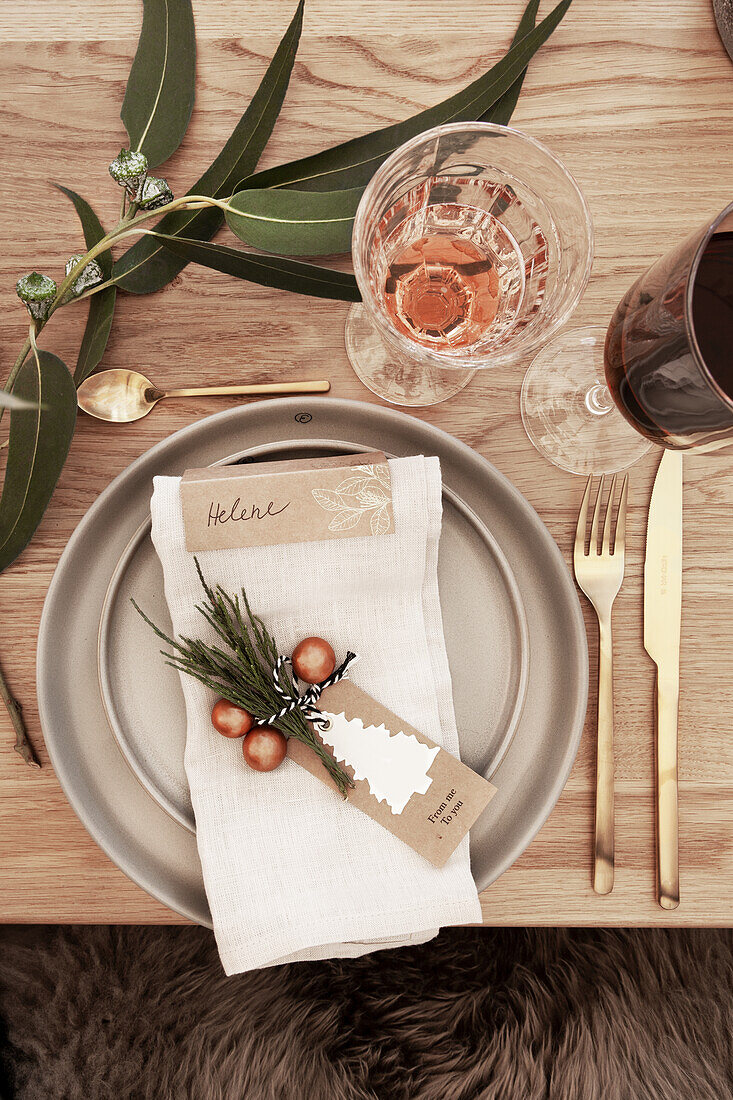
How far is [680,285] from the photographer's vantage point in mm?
406

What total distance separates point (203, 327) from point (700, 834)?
2.03 feet

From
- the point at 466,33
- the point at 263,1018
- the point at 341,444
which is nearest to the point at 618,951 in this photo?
the point at 263,1018

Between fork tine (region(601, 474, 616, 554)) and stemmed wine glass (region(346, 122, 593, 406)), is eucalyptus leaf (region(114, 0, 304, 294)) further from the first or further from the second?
fork tine (region(601, 474, 616, 554))

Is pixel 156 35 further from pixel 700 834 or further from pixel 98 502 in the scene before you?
pixel 700 834

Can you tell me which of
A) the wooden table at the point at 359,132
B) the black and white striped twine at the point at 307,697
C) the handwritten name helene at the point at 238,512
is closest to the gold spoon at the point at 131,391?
the wooden table at the point at 359,132

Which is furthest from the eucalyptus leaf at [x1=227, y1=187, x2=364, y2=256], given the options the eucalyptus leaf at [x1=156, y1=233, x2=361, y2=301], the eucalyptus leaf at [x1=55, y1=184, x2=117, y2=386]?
the eucalyptus leaf at [x1=55, y1=184, x2=117, y2=386]

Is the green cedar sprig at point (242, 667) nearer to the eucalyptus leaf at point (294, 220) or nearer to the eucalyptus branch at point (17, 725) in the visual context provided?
the eucalyptus branch at point (17, 725)

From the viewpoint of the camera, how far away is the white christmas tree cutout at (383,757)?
0.53m

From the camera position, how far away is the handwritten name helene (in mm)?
516

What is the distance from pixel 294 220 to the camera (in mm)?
527

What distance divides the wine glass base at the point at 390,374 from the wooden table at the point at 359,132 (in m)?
0.01

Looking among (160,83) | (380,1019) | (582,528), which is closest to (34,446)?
(160,83)

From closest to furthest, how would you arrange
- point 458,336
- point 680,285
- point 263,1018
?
point 680,285 < point 458,336 < point 263,1018

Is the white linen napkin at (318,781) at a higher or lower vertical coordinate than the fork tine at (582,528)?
lower
